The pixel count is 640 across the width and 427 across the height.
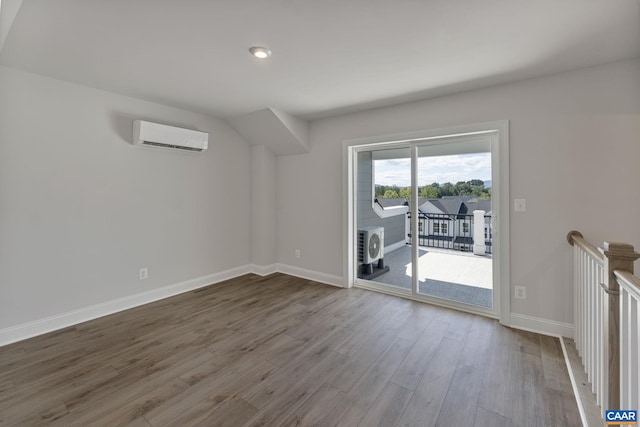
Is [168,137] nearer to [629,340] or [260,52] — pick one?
[260,52]

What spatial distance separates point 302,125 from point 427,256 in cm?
247

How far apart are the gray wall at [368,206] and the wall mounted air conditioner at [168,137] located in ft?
6.96

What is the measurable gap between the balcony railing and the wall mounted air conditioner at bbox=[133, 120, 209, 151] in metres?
2.82

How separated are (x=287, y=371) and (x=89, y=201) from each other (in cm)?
261

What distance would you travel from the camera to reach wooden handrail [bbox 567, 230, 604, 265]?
1.61 m

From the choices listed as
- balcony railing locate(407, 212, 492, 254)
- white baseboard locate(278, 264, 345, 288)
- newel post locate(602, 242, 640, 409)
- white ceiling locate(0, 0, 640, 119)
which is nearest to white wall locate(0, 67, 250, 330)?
white ceiling locate(0, 0, 640, 119)

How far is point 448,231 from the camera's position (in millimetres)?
3307

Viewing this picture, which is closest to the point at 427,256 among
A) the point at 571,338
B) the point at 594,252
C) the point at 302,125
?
the point at 571,338

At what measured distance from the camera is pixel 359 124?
3.68 m

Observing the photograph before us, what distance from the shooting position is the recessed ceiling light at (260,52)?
207cm

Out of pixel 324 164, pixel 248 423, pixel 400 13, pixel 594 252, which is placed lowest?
pixel 248 423

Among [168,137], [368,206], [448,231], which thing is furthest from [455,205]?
[168,137]

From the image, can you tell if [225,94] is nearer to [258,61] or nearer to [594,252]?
[258,61]

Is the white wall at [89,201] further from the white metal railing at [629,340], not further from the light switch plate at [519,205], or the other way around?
the white metal railing at [629,340]
